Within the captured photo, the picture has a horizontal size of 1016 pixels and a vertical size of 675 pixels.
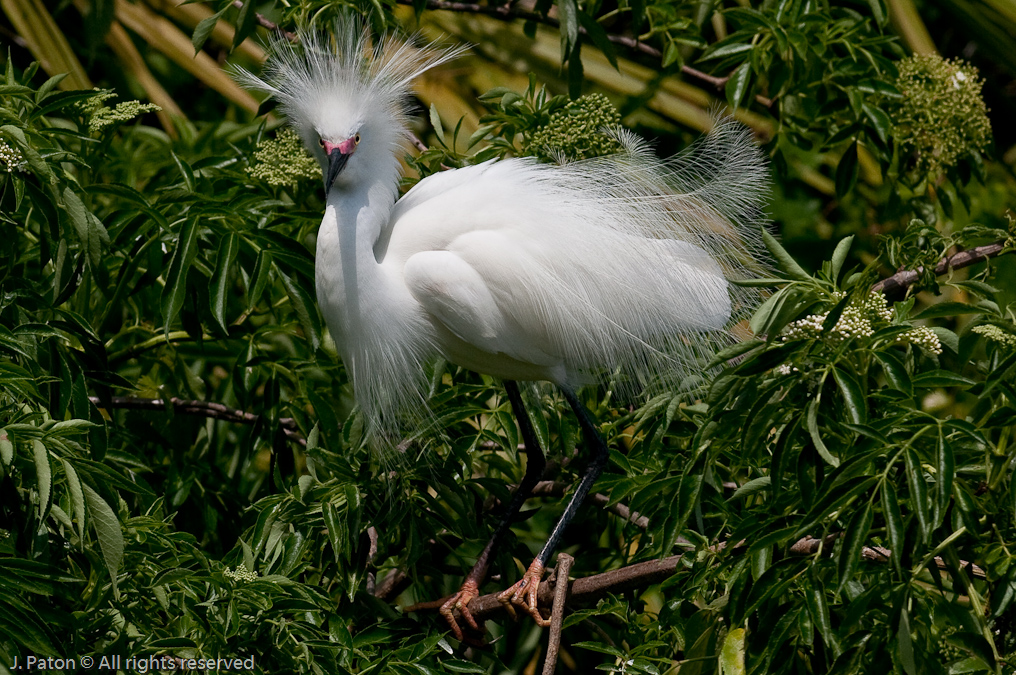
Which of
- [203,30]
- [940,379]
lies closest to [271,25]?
[203,30]

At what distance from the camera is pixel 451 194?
253cm

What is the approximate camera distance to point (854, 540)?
1365 millimetres

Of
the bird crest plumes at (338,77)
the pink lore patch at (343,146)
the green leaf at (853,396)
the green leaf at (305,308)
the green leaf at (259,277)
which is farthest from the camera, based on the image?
the bird crest plumes at (338,77)

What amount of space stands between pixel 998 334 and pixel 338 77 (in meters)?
1.61

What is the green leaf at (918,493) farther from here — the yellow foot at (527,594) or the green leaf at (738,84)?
the green leaf at (738,84)

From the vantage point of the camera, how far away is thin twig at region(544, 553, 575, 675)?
5.80ft

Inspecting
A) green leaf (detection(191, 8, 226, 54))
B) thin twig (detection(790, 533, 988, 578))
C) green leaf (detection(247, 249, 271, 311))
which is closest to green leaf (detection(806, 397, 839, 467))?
thin twig (detection(790, 533, 988, 578))

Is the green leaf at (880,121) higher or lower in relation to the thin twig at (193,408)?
higher

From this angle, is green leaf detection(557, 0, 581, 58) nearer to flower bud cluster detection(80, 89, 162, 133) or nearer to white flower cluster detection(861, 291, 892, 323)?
flower bud cluster detection(80, 89, 162, 133)

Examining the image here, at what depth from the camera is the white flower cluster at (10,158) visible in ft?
5.78

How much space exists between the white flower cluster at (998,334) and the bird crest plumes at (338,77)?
147 centimetres

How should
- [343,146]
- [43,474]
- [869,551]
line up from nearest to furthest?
[43,474]
[869,551]
[343,146]

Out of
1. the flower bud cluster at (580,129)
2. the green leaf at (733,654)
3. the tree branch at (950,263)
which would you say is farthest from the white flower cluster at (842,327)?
the flower bud cluster at (580,129)

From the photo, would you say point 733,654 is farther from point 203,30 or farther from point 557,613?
point 203,30
